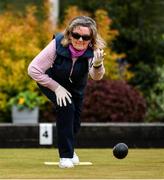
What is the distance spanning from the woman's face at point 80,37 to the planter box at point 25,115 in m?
4.91

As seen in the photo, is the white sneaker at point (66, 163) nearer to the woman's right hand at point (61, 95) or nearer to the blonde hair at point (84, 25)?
the woman's right hand at point (61, 95)

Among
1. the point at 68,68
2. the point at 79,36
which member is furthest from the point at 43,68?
the point at 79,36

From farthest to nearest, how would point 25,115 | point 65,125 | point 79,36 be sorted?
point 25,115 < point 65,125 < point 79,36

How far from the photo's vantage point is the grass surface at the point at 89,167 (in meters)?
7.85

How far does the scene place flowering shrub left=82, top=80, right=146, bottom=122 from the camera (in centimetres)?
1330

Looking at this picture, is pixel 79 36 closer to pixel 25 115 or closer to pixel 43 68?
pixel 43 68

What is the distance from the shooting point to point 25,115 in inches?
521

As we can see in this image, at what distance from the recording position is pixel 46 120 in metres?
13.4

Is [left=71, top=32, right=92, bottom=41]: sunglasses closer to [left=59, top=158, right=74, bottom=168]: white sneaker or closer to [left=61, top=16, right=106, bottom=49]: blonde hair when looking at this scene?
[left=61, top=16, right=106, bottom=49]: blonde hair

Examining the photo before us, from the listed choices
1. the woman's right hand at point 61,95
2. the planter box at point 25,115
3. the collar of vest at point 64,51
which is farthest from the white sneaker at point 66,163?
the planter box at point 25,115

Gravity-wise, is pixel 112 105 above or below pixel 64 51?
below

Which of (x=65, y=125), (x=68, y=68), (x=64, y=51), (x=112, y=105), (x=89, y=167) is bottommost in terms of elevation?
(x=112, y=105)

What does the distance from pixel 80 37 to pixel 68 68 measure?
0.32 m

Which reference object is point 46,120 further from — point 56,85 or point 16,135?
point 56,85
